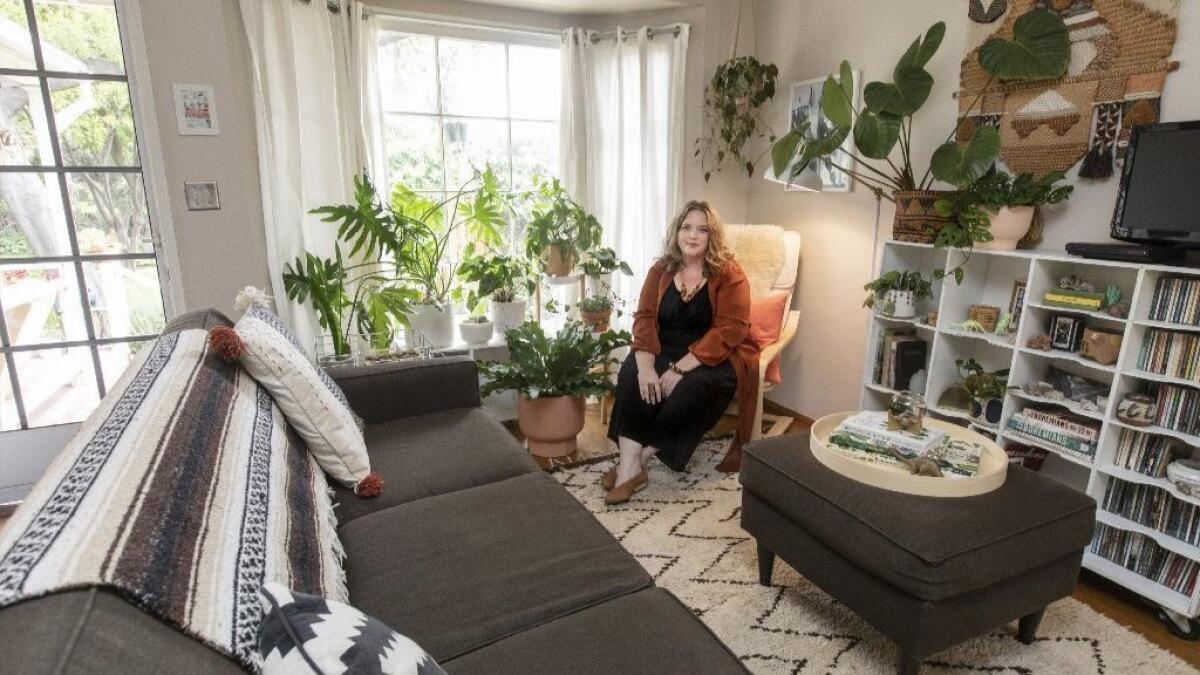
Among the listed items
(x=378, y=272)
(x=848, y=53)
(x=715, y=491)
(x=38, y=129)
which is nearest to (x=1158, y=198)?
(x=848, y=53)

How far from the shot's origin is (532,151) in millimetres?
Result: 3449

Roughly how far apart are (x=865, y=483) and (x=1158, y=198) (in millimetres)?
1233

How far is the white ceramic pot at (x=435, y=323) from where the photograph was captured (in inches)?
113

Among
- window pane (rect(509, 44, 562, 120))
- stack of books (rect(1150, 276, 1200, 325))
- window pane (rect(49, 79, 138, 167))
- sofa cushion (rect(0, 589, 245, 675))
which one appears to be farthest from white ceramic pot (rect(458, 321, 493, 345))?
stack of books (rect(1150, 276, 1200, 325))

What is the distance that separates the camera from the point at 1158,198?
6.01 ft

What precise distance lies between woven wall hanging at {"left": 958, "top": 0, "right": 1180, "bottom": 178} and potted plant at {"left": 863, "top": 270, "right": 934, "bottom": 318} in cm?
52

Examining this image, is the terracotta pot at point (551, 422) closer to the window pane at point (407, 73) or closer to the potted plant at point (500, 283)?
the potted plant at point (500, 283)

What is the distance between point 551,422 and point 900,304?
1.53 metres

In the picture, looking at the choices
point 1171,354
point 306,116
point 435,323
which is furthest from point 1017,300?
point 306,116

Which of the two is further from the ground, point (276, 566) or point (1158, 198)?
point (1158, 198)

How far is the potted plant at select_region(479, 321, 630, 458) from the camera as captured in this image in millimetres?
2660

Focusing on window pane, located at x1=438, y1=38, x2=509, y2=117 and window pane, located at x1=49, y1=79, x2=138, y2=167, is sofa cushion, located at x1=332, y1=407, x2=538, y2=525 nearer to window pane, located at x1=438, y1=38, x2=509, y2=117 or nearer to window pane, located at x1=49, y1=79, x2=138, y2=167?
window pane, located at x1=49, y1=79, x2=138, y2=167

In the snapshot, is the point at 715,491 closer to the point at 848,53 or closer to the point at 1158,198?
the point at 1158,198

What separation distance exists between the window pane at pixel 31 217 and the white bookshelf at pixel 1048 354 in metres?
3.23
